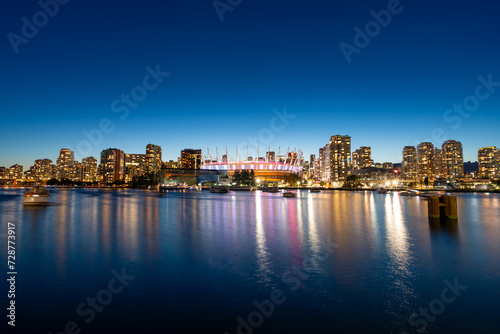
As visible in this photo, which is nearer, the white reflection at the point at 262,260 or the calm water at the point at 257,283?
the calm water at the point at 257,283

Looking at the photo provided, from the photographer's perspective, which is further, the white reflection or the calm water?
the white reflection

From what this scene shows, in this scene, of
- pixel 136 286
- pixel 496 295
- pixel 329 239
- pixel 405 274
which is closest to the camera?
pixel 496 295

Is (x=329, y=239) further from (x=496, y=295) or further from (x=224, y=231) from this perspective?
(x=496, y=295)

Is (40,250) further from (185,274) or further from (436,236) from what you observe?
(436,236)

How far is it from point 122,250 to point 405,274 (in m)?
15.4

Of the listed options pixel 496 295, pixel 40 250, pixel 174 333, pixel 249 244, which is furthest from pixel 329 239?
pixel 40 250

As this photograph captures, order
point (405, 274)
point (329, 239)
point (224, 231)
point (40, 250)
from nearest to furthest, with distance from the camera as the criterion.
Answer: point (405, 274), point (40, 250), point (329, 239), point (224, 231)

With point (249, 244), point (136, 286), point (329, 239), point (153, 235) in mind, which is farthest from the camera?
point (153, 235)

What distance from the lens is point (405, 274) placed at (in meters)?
13.1

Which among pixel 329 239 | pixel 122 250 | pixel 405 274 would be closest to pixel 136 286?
pixel 122 250

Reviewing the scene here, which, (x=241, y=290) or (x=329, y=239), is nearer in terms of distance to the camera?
(x=241, y=290)

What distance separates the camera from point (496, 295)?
1062 centimetres

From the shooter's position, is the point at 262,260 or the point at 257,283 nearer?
the point at 257,283

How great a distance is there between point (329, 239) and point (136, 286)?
48.1 feet
